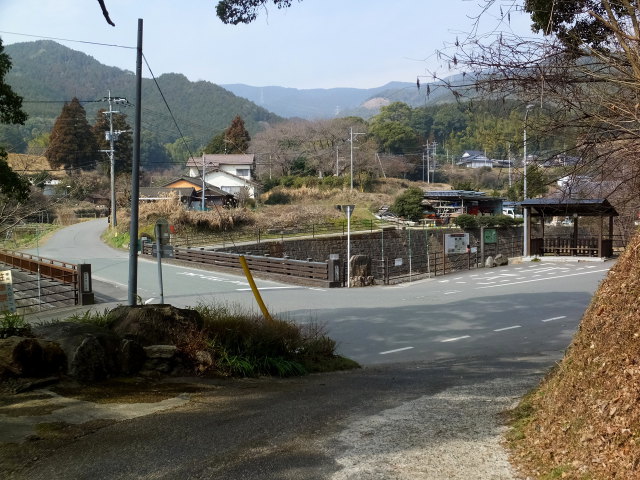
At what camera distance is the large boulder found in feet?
33.2

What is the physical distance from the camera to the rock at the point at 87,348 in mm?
8438

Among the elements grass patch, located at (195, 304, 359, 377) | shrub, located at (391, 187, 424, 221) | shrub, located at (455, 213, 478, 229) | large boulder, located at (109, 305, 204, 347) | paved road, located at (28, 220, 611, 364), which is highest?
shrub, located at (391, 187, 424, 221)

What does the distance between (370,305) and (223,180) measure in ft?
209

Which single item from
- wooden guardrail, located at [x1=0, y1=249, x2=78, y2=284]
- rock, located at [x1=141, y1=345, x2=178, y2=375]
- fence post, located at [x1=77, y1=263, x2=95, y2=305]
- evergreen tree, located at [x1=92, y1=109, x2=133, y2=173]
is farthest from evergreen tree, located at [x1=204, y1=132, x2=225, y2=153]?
rock, located at [x1=141, y1=345, x2=178, y2=375]

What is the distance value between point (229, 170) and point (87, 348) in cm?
8232

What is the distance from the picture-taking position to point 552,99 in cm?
749

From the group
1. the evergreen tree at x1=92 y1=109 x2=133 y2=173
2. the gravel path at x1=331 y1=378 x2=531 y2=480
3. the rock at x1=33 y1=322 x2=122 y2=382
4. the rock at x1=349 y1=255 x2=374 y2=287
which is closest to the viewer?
the gravel path at x1=331 y1=378 x2=531 y2=480

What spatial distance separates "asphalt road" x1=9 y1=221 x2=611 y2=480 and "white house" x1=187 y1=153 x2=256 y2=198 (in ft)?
207

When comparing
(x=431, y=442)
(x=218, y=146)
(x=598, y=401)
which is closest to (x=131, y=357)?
(x=431, y=442)

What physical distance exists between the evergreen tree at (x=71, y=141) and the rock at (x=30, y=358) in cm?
7210

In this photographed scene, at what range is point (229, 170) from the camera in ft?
294

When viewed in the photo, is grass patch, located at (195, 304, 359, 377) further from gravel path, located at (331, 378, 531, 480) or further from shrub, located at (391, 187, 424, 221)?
shrub, located at (391, 187, 424, 221)

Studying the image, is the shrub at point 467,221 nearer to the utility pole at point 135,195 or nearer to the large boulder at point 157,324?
the utility pole at point 135,195

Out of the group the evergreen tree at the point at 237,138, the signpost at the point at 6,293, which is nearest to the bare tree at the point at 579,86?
the signpost at the point at 6,293
